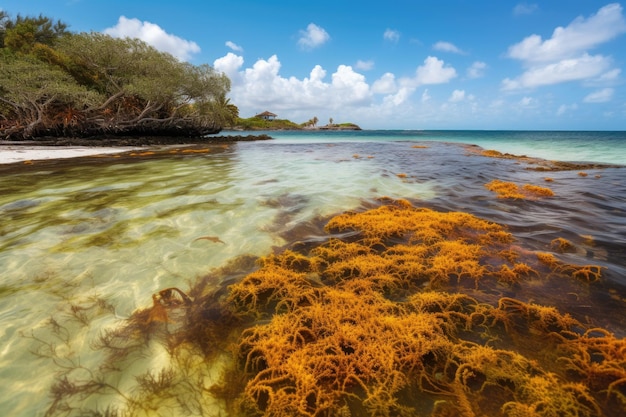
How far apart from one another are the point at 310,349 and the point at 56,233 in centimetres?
613

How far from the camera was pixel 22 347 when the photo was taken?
2848 mm

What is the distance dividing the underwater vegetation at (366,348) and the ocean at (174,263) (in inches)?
1.1

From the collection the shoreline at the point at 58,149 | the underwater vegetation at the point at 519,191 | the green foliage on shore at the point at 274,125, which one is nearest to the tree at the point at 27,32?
the shoreline at the point at 58,149

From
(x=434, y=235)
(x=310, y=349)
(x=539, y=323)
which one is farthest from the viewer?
(x=434, y=235)

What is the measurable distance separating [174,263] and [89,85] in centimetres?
4202

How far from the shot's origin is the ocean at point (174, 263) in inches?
94.4

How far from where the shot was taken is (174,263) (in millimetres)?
4656

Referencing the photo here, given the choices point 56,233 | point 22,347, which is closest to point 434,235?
point 22,347

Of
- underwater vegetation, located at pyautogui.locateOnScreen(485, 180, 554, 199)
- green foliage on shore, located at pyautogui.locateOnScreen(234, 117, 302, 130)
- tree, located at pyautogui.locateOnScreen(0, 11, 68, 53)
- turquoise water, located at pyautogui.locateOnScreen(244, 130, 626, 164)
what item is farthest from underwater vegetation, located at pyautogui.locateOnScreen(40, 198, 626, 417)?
green foliage on shore, located at pyautogui.locateOnScreen(234, 117, 302, 130)

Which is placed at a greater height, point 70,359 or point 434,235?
point 434,235

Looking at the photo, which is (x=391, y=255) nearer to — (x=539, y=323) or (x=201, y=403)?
(x=539, y=323)

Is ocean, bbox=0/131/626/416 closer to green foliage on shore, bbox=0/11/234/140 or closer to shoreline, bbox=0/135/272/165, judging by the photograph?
shoreline, bbox=0/135/272/165

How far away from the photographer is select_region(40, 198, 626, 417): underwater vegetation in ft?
7.40

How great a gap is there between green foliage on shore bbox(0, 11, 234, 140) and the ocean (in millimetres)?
20821
